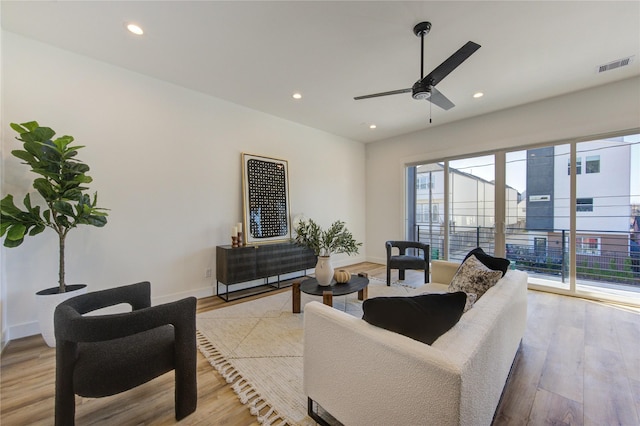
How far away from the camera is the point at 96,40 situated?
2.46 metres

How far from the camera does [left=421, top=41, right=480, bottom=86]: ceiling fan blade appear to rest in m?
1.82

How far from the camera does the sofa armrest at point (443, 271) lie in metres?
2.78

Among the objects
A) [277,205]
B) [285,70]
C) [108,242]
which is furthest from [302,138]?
[108,242]

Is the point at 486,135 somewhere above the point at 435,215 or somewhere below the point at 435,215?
above

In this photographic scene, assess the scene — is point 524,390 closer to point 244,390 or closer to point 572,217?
point 244,390

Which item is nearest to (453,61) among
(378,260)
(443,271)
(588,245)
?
(443,271)

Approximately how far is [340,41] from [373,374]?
2749mm

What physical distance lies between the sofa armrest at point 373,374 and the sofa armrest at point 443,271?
→ 1.99 m

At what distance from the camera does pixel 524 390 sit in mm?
1735

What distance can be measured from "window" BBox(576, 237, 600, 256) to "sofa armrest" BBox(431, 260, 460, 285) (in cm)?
235

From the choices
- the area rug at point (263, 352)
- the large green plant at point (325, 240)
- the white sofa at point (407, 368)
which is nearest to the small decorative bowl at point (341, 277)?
the large green plant at point (325, 240)

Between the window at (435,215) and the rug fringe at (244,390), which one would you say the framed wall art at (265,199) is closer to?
the rug fringe at (244,390)

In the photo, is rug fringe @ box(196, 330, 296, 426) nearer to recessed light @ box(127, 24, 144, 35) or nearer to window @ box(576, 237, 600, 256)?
recessed light @ box(127, 24, 144, 35)

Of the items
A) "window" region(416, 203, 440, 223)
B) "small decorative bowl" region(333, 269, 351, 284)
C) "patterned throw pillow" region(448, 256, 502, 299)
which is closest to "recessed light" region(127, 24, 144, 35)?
"small decorative bowl" region(333, 269, 351, 284)
